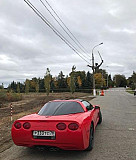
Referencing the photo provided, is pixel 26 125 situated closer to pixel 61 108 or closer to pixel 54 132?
pixel 54 132

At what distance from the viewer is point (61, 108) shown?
4.68 meters

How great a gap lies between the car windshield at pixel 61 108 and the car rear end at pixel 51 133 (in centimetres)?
59

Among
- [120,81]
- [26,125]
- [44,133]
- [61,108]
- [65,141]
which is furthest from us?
[120,81]

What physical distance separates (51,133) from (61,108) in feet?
3.57

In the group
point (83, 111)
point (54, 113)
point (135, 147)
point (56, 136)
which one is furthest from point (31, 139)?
point (135, 147)

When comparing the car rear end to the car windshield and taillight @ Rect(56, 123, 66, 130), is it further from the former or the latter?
the car windshield

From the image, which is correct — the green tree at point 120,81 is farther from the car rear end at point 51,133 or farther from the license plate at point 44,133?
the license plate at point 44,133

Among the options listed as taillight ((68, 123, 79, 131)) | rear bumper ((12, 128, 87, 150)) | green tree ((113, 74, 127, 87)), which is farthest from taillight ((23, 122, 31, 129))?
green tree ((113, 74, 127, 87))

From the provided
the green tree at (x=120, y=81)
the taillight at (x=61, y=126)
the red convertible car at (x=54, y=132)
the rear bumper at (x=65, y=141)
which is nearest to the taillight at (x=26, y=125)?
the red convertible car at (x=54, y=132)

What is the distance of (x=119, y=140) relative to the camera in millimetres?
5004

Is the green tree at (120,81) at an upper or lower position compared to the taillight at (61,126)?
upper

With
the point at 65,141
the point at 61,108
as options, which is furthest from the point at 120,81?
the point at 65,141

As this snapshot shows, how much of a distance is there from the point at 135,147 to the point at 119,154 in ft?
2.33

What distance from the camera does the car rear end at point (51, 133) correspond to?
11.8 ft
